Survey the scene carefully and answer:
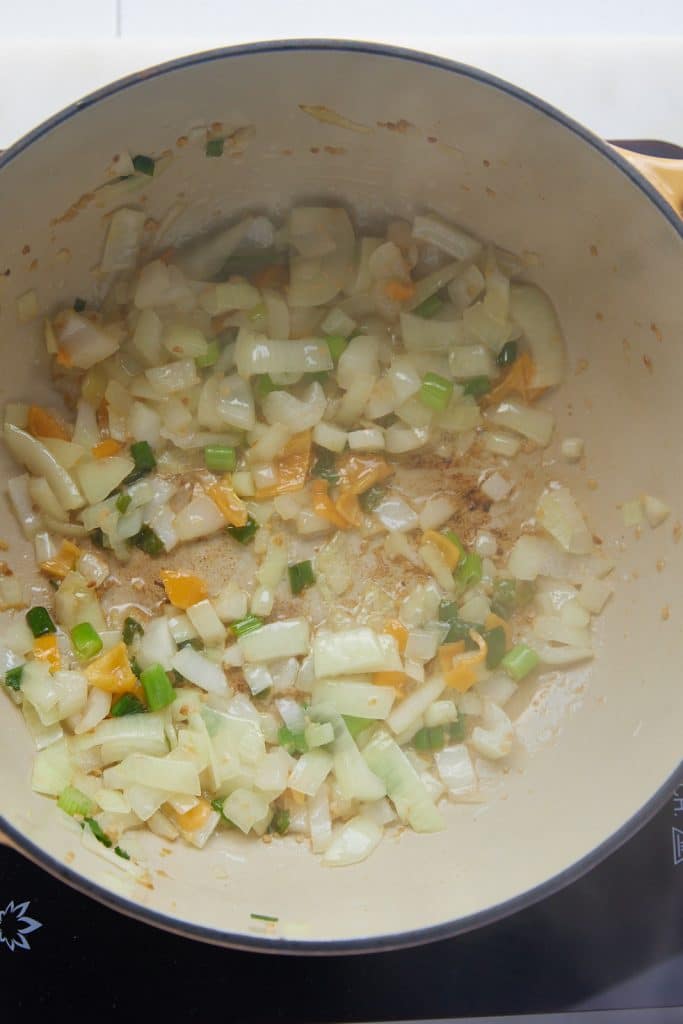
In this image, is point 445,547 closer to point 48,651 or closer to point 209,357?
point 209,357

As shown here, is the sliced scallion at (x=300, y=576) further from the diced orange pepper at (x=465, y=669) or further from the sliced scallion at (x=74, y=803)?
the sliced scallion at (x=74, y=803)

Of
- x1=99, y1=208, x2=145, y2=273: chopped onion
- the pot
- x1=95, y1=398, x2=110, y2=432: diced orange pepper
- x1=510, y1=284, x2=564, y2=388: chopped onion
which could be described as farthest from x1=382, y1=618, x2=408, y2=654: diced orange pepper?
x1=99, y1=208, x2=145, y2=273: chopped onion

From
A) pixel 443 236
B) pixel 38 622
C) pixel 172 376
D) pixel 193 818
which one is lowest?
pixel 193 818

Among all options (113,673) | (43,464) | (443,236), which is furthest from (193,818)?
(443,236)

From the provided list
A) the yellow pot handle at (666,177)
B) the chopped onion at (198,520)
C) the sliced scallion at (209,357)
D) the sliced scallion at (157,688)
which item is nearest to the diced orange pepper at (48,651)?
the sliced scallion at (157,688)

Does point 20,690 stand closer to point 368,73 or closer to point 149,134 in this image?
point 149,134
